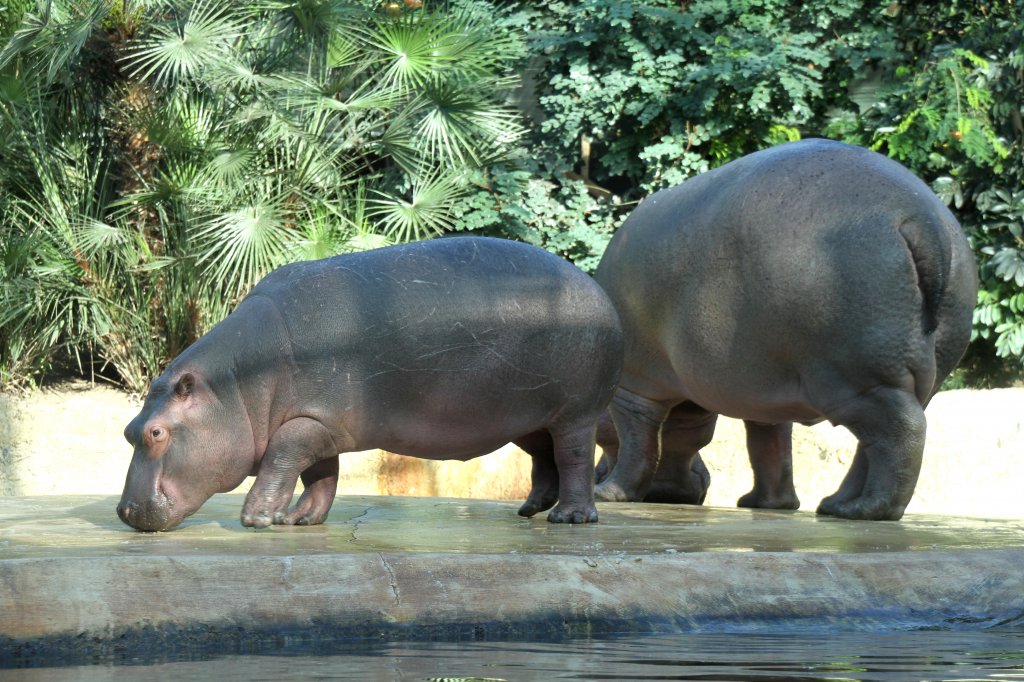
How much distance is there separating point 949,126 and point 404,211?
551 centimetres

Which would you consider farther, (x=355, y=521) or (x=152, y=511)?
(x=355, y=521)

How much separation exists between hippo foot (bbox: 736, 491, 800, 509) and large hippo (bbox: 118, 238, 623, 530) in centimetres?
194

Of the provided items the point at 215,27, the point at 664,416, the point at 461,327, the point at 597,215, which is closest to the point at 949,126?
the point at 597,215

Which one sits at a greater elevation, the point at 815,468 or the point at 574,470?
the point at 815,468

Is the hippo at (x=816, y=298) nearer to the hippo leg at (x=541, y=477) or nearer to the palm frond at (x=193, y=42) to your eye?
the hippo leg at (x=541, y=477)

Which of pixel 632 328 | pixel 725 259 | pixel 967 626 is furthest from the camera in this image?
pixel 632 328

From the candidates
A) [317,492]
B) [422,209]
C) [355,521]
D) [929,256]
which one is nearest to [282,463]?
[317,492]

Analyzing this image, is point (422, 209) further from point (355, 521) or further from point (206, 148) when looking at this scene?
point (355, 521)

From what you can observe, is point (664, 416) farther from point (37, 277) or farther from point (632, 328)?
A: point (37, 277)

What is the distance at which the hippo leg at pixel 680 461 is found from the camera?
716cm

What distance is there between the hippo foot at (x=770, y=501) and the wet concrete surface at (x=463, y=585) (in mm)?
2278

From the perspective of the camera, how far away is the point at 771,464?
700 cm

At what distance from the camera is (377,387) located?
4961 millimetres

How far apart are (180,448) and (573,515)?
4.89 feet
